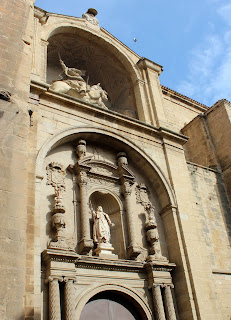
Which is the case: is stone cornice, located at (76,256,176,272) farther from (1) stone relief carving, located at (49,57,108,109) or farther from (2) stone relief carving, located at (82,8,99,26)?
(2) stone relief carving, located at (82,8,99,26)

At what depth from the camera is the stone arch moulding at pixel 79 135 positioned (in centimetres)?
812

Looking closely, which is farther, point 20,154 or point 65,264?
point 65,264

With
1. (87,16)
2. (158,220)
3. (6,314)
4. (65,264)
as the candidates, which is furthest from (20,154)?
(87,16)

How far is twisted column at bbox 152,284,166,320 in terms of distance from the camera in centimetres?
803

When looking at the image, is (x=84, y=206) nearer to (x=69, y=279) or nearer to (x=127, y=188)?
(x=127, y=188)

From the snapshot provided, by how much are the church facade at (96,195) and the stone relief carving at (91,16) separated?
6 centimetres

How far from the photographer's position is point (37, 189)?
7602 mm

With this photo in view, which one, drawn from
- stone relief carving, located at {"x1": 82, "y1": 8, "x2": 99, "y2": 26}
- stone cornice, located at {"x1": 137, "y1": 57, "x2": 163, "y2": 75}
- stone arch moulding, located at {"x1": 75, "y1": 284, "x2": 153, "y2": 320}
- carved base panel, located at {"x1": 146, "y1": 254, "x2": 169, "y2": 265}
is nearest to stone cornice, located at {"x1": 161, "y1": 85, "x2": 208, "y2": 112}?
stone cornice, located at {"x1": 137, "y1": 57, "x2": 163, "y2": 75}

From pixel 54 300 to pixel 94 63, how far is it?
944cm

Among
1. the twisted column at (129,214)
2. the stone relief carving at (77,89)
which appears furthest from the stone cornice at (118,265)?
the stone relief carving at (77,89)

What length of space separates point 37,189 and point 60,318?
2.59 m

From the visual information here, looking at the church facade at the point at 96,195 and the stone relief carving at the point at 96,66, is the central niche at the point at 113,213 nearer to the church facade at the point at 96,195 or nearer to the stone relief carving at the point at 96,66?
the church facade at the point at 96,195

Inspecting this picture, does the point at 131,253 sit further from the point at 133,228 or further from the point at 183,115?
the point at 183,115

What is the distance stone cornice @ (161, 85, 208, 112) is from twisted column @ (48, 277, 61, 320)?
10239mm
